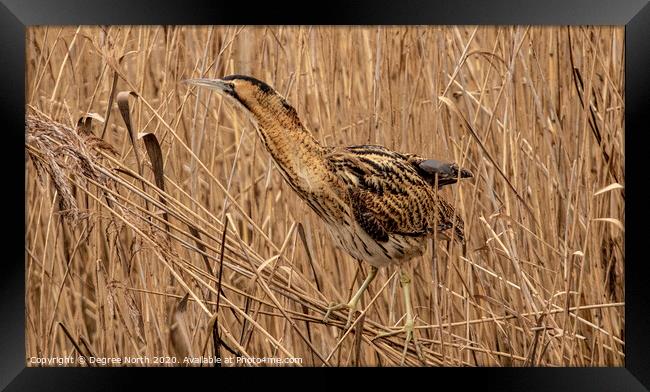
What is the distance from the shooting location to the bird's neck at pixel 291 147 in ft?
7.27

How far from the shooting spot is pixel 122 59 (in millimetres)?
2318

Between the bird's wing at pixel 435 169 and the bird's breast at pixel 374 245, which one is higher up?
the bird's wing at pixel 435 169

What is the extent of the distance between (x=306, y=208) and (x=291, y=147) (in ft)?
0.73

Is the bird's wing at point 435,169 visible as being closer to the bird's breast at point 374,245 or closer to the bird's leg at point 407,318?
the bird's breast at point 374,245

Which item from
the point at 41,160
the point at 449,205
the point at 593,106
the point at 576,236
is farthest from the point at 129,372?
the point at 593,106

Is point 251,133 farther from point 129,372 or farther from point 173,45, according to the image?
point 129,372

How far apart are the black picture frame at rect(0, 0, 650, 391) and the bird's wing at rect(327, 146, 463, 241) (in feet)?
1.56

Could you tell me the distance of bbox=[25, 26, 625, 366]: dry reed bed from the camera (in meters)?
2.26


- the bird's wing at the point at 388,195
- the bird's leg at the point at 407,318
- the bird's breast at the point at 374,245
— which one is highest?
the bird's wing at the point at 388,195

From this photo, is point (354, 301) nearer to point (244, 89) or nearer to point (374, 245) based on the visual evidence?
point (374, 245)

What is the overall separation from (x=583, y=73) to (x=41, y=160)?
1915mm
